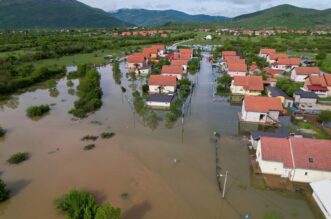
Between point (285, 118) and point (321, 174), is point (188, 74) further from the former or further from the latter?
point (321, 174)

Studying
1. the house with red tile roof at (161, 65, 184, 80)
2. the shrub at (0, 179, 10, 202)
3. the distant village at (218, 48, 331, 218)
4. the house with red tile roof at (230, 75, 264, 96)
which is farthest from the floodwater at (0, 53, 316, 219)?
the house with red tile roof at (161, 65, 184, 80)

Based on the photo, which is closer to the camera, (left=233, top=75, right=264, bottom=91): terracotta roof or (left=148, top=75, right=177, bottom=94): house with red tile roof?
(left=233, top=75, right=264, bottom=91): terracotta roof

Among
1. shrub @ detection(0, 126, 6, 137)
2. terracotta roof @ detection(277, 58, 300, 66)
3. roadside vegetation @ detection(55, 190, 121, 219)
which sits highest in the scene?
terracotta roof @ detection(277, 58, 300, 66)

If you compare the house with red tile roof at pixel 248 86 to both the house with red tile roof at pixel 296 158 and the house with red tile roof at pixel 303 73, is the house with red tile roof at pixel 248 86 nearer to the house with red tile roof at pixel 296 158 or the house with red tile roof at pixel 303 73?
the house with red tile roof at pixel 303 73

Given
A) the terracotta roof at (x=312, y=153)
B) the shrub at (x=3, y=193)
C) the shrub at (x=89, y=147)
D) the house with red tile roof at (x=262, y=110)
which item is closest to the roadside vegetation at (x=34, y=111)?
the shrub at (x=89, y=147)

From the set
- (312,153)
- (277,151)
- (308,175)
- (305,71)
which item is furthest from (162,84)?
(305,71)

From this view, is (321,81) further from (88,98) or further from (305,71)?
(88,98)

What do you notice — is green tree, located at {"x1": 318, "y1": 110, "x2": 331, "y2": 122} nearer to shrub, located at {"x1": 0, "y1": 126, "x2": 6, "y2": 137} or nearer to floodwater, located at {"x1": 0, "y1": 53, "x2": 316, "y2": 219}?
floodwater, located at {"x1": 0, "y1": 53, "x2": 316, "y2": 219}
